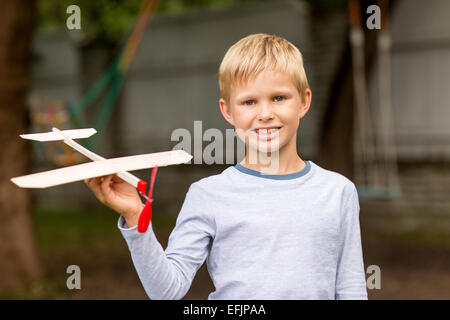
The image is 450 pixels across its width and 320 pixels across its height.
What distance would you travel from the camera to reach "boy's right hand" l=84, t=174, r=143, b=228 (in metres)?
1.27

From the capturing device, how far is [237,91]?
1521mm

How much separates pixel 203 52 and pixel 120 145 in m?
2.37

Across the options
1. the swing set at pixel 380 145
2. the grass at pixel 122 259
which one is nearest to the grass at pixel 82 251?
the grass at pixel 122 259

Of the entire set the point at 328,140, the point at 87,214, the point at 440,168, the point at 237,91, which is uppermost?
the point at 237,91

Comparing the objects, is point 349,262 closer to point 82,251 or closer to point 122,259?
point 122,259

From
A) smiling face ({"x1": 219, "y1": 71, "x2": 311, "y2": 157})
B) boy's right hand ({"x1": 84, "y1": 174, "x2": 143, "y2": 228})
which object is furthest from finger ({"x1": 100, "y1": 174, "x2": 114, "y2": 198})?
smiling face ({"x1": 219, "y1": 71, "x2": 311, "y2": 157})

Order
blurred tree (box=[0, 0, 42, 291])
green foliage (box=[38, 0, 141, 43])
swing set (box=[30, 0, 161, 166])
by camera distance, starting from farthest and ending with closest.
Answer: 1. swing set (box=[30, 0, 161, 166])
2. green foliage (box=[38, 0, 141, 43])
3. blurred tree (box=[0, 0, 42, 291])

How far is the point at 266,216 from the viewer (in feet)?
4.77

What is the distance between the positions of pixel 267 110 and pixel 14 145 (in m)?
3.72

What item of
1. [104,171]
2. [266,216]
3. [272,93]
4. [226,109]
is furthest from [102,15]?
[104,171]

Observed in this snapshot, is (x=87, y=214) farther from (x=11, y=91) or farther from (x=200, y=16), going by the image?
(x=11, y=91)

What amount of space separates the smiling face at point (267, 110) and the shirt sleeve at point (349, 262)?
0.26 m

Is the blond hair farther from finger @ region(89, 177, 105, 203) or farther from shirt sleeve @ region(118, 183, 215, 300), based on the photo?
finger @ region(89, 177, 105, 203)
